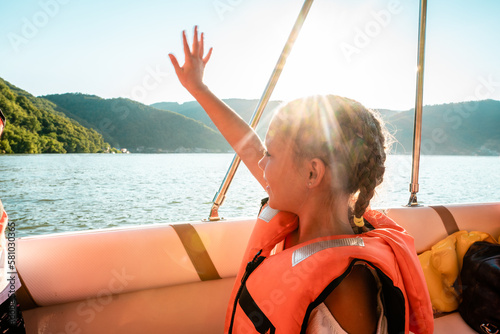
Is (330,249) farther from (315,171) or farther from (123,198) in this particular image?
(123,198)

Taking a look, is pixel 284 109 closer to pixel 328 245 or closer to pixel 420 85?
pixel 328 245

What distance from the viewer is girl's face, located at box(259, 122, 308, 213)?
755mm

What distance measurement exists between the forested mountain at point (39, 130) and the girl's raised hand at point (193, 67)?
7.35 meters

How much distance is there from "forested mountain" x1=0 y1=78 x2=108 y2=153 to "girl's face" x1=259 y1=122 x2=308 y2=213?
305 inches

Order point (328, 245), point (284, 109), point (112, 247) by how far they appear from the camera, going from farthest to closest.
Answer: point (112, 247)
point (284, 109)
point (328, 245)

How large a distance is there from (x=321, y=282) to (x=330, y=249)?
7 centimetres

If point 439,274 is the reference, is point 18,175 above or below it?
below

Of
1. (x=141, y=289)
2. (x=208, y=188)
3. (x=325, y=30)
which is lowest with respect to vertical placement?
(x=208, y=188)

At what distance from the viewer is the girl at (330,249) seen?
2.02 ft

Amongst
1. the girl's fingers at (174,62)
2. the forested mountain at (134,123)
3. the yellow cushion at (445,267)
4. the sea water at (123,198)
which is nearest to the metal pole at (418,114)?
the sea water at (123,198)

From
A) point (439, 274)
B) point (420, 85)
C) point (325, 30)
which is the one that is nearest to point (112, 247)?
point (325, 30)

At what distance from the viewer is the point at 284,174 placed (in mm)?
768

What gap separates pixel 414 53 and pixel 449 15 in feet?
1.53

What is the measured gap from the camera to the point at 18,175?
5.34 m
